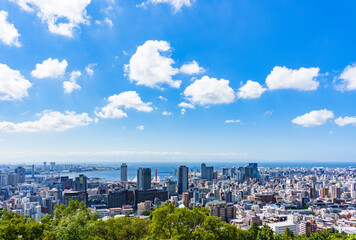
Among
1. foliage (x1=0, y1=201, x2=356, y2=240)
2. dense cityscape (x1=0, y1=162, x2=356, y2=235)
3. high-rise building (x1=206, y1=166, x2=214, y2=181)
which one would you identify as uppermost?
foliage (x1=0, y1=201, x2=356, y2=240)

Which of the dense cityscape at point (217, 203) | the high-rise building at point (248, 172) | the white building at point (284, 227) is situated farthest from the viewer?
the high-rise building at point (248, 172)

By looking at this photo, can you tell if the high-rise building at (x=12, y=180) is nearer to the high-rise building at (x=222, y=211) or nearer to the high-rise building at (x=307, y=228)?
the high-rise building at (x=222, y=211)

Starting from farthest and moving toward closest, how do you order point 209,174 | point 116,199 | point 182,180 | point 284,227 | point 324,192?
point 209,174 → point 182,180 → point 324,192 → point 116,199 → point 284,227

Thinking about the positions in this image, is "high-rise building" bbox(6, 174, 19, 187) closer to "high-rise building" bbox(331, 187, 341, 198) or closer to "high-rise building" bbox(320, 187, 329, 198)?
"high-rise building" bbox(320, 187, 329, 198)

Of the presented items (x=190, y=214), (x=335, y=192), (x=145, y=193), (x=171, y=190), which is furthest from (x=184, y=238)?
(x=335, y=192)

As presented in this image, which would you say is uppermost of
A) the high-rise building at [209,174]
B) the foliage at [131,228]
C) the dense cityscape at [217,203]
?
the foliage at [131,228]

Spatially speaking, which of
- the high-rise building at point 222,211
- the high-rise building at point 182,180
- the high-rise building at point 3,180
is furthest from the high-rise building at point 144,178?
the high-rise building at point 3,180

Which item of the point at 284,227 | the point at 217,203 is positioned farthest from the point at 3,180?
the point at 284,227

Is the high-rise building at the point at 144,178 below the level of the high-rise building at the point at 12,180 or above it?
above

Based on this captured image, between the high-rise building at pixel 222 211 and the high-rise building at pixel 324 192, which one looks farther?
the high-rise building at pixel 324 192

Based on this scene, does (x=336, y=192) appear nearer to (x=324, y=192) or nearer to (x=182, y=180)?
(x=324, y=192)

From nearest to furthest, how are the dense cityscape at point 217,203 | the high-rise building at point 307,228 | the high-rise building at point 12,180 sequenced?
the high-rise building at point 307,228
the dense cityscape at point 217,203
the high-rise building at point 12,180

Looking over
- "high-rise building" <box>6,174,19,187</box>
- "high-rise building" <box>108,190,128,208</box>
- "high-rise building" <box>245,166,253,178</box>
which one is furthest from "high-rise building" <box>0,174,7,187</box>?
"high-rise building" <box>245,166,253,178</box>
